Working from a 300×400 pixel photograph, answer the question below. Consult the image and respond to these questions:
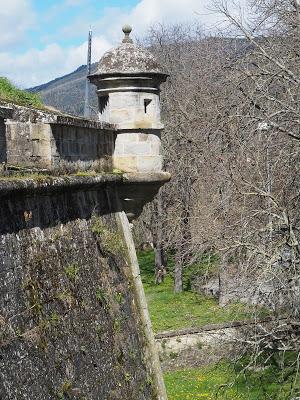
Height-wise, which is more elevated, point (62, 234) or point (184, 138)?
point (184, 138)

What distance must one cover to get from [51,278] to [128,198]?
9.88 feet

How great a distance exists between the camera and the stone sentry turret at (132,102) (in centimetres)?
871

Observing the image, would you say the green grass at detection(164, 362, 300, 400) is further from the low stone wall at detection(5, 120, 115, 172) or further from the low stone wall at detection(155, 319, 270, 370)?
the low stone wall at detection(5, 120, 115, 172)

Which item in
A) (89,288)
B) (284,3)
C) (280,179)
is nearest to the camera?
(89,288)

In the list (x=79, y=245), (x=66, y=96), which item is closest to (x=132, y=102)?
(x=79, y=245)

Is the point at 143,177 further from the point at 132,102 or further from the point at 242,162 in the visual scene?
the point at 242,162

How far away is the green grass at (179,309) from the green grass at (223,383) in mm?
1346

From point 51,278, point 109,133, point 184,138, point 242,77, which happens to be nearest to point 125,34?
point 109,133

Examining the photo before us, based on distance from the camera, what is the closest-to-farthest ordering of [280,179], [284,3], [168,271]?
[284,3], [280,179], [168,271]

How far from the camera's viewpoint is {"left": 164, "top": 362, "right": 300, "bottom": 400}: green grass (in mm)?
13984

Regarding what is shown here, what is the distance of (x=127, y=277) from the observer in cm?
867

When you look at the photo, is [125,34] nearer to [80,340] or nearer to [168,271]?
[80,340]

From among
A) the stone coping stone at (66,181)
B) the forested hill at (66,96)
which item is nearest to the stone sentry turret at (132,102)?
the stone coping stone at (66,181)

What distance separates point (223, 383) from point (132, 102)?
322 inches
